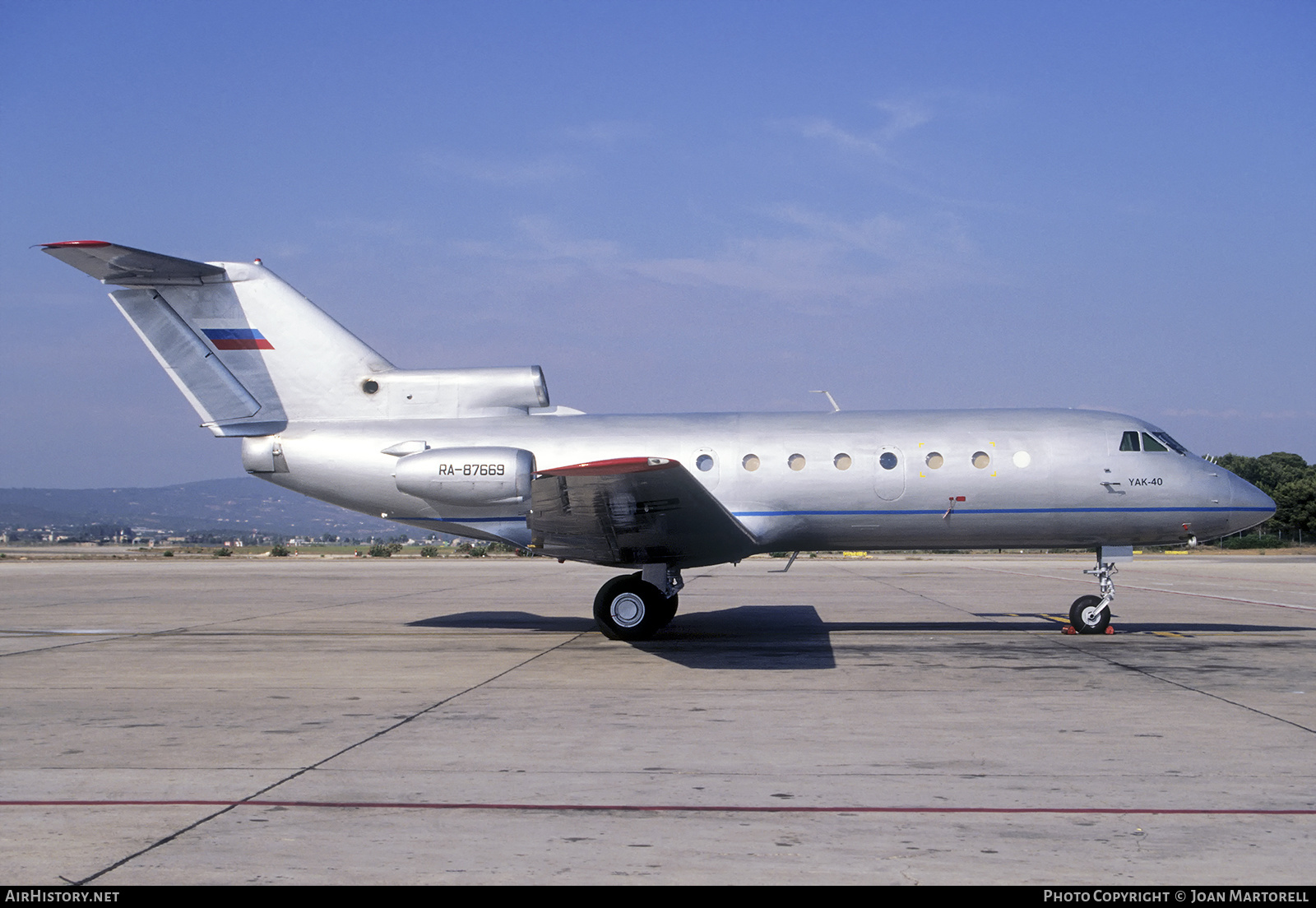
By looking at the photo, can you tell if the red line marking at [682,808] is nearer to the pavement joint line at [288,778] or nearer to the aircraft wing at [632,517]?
the pavement joint line at [288,778]

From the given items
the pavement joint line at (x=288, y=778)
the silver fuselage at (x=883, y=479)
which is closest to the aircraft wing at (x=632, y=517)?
the silver fuselage at (x=883, y=479)

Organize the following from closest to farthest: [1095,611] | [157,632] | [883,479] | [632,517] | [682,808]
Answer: [682,808]
[632,517]
[1095,611]
[883,479]
[157,632]

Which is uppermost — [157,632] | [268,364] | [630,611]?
[268,364]

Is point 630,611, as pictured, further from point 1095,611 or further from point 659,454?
point 1095,611

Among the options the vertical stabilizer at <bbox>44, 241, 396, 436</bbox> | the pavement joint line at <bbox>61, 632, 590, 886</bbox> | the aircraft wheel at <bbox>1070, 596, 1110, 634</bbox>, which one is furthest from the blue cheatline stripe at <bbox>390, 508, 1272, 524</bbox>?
the pavement joint line at <bbox>61, 632, 590, 886</bbox>

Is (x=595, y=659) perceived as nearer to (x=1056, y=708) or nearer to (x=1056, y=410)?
(x=1056, y=708)

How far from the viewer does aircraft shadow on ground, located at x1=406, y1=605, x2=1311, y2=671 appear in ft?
38.7

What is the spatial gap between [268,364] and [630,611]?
252 inches

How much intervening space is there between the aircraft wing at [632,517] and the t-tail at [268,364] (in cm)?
284

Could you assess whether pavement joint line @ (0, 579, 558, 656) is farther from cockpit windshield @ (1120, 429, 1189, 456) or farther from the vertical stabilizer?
cockpit windshield @ (1120, 429, 1189, 456)

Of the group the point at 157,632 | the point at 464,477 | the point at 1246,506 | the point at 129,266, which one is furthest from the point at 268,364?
the point at 1246,506

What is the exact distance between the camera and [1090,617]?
1401cm

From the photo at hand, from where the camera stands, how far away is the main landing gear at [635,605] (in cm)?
1349

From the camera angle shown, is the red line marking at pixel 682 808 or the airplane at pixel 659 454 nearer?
the red line marking at pixel 682 808
